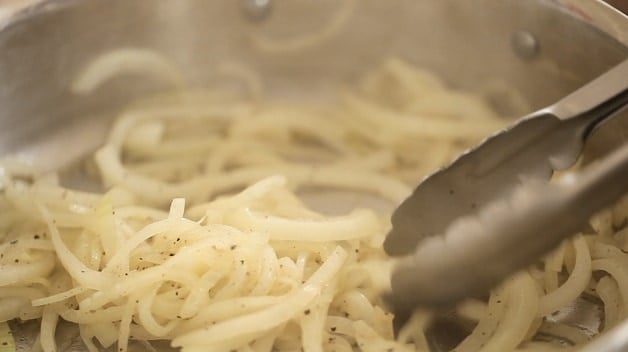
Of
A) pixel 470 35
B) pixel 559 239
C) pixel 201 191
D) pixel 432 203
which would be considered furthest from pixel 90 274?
pixel 470 35

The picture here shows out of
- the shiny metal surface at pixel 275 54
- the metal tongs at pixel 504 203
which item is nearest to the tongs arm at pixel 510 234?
the metal tongs at pixel 504 203

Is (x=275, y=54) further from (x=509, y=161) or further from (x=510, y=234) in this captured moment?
(x=510, y=234)

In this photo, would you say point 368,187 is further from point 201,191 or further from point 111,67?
point 111,67

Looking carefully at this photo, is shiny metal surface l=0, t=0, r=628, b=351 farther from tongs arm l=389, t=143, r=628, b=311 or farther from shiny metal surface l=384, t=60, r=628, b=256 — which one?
tongs arm l=389, t=143, r=628, b=311

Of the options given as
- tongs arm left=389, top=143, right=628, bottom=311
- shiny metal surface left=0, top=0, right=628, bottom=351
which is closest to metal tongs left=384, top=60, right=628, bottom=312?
tongs arm left=389, top=143, right=628, bottom=311

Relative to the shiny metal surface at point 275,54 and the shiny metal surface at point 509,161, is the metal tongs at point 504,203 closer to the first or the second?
the shiny metal surface at point 509,161
